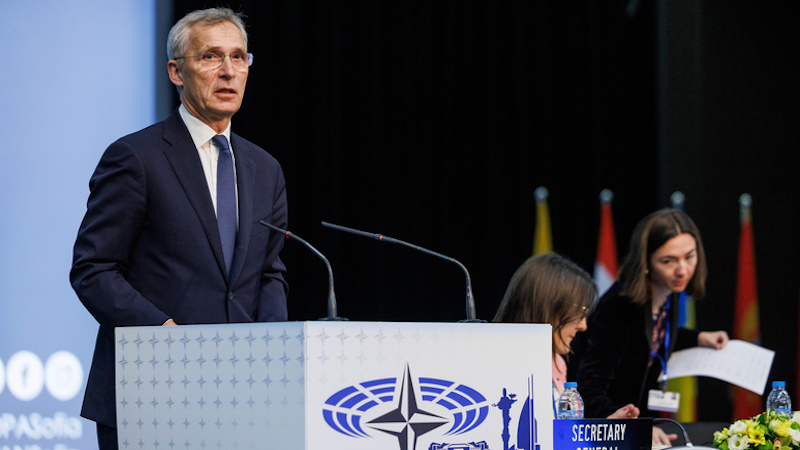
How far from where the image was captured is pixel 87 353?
13.3ft

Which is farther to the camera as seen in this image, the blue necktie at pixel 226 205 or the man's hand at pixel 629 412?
Result: the man's hand at pixel 629 412

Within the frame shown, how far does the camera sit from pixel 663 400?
3.54 meters

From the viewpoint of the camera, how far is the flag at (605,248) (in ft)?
15.8

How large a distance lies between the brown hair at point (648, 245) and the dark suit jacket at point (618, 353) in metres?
0.09

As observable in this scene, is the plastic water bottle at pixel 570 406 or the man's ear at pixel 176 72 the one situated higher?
the man's ear at pixel 176 72

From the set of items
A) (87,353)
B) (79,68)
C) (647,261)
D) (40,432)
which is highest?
(79,68)

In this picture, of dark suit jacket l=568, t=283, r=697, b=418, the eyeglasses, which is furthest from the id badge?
the eyeglasses

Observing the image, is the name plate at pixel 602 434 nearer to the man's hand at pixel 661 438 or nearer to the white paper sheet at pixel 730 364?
the man's hand at pixel 661 438

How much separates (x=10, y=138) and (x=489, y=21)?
96.6 inches

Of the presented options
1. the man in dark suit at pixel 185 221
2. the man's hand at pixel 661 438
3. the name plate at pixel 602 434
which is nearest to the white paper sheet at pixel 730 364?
the man's hand at pixel 661 438

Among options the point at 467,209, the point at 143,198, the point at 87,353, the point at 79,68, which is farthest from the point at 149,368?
the point at 467,209

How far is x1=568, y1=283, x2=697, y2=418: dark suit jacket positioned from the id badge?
0.31 feet

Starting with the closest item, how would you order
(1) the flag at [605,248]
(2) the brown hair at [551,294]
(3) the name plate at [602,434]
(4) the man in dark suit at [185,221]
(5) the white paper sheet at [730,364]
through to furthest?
1. (3) the name plate at [602,434]
2. (4) the man in dark suit at [185,221]
3. (2) the brown hair at [551,294]
4. (5) the white paper sheet at [730,364]
5. (1) the flag at [605,248]

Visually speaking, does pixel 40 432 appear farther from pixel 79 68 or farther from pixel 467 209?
pixel 467 209
